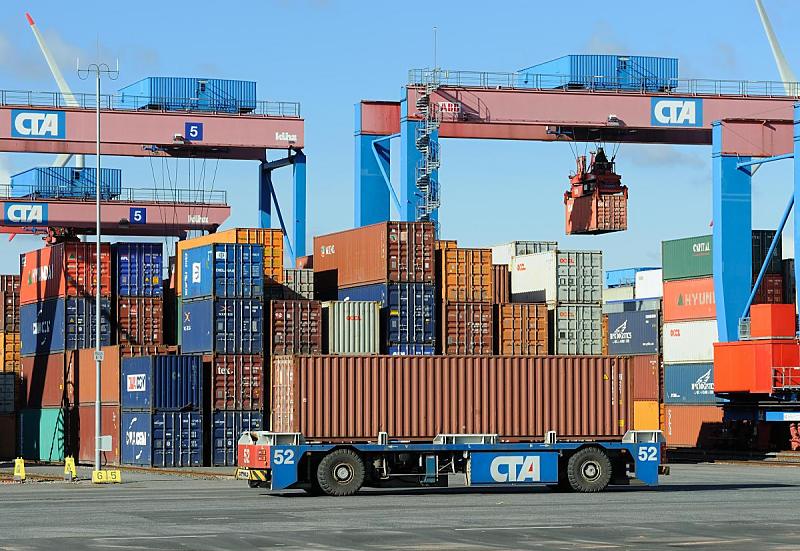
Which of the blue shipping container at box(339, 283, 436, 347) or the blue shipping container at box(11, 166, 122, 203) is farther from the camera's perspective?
the blue shipping container at box(11, 166, 122, 203)

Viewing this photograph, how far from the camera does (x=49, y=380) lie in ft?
195

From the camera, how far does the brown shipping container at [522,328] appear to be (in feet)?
174

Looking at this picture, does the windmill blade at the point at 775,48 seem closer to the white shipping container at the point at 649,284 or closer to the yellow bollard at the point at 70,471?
the white shipping container at the point at 649,284

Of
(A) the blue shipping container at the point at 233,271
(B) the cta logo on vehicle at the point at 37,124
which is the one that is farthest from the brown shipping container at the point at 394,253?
(B) the cta logo on vehicle at the point at 37,124

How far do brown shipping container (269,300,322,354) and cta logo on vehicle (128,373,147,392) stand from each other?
448cm

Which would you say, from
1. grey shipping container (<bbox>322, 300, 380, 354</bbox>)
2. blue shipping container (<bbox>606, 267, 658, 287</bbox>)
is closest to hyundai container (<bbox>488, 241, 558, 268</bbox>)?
grey shipping container (<bbox>322, 300, 380, 354</bbox>)

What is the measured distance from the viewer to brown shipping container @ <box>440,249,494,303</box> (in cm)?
5228

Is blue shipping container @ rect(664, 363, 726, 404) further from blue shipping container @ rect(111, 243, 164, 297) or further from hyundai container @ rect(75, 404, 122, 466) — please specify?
hyundai container @ rect(75, 404, 122, 466)

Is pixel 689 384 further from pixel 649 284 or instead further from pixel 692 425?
pixel 649 284

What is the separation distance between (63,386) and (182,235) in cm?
3319

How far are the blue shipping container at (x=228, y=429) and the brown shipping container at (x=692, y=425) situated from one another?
22487 mm

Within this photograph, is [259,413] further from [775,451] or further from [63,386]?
[775,451]

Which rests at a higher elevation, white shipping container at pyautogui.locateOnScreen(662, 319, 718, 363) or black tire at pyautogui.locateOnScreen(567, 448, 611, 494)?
white shipping container at pyautogui.locateOnScreen(662, 319, 718, 363)

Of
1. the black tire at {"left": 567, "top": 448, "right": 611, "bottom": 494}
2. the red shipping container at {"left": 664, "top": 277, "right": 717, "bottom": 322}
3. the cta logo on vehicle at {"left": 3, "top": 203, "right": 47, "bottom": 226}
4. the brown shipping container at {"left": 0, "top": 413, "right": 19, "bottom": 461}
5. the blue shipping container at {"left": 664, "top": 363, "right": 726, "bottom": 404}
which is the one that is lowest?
the brown shipping container at {"left": 0, "top": 413, "right": 19, "bottom": 461}
